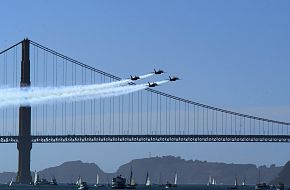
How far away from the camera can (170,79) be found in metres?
145

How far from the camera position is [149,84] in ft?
488

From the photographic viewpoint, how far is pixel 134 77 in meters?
145

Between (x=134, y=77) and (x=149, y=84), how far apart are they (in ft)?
13.3

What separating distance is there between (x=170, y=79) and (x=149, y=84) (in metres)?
4.84

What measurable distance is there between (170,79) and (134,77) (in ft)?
16.1
